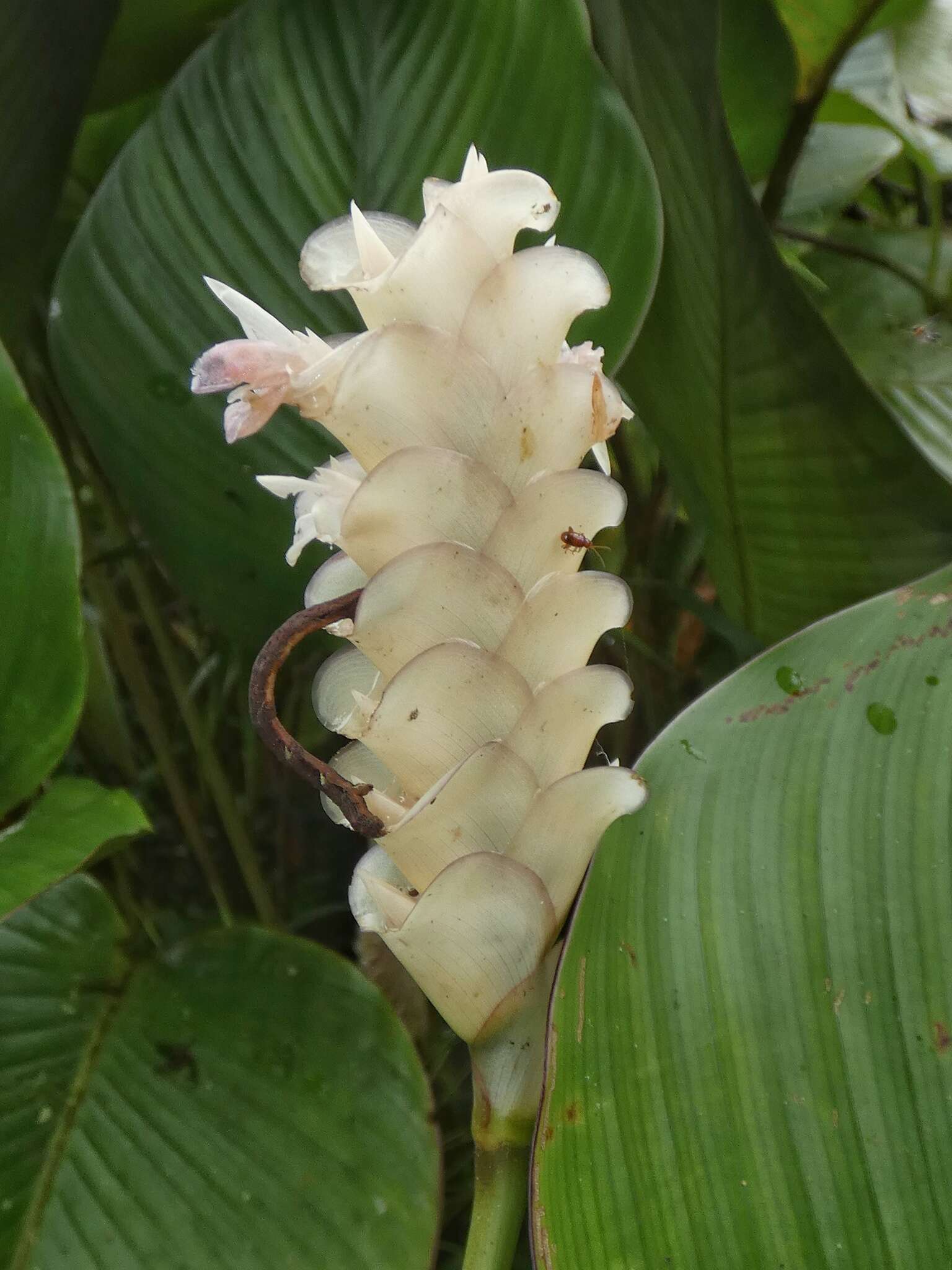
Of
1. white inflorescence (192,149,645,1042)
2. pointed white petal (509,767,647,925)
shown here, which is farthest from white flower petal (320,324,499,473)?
pointed white petal (509,767,647,925)

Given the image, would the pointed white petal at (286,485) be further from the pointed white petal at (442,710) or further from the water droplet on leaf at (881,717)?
the water droplet on leaf at (881,717)

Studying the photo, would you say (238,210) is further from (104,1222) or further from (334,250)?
(104,1222)

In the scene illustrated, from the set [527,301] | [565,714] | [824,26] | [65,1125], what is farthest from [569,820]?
[824,26]

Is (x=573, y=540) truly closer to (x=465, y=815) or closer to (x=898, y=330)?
(x=465, y=815)

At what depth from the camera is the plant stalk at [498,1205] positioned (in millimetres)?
266

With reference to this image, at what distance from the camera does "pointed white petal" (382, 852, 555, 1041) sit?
0.85ft

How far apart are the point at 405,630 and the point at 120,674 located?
0.82m

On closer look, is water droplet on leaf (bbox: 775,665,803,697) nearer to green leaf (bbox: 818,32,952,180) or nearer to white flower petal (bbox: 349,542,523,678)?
white flower petal (bbox: 349,542,523,678)

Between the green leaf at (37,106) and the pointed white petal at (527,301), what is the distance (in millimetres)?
472

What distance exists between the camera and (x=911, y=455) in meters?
0.43

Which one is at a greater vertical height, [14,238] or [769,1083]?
[14,238]

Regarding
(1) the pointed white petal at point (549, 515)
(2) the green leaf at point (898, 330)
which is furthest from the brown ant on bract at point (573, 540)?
(2) the green leaf at point (898, 330)

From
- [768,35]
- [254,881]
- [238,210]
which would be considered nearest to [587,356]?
[238,210]

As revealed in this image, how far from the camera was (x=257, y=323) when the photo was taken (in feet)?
0.83
